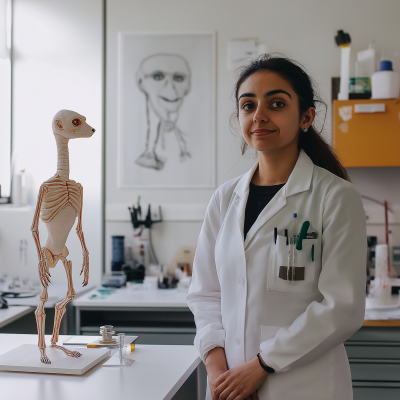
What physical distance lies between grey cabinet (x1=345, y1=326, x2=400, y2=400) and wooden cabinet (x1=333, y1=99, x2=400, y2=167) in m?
0.99

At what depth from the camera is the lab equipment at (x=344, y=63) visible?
2.62 metres

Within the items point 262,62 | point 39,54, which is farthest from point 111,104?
point 262,62

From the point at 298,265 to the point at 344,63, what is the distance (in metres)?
1.94

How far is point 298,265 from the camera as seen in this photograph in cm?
116

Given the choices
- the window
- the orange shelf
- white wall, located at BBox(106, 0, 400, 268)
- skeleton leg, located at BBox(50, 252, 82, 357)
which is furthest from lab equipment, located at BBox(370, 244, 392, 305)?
the window

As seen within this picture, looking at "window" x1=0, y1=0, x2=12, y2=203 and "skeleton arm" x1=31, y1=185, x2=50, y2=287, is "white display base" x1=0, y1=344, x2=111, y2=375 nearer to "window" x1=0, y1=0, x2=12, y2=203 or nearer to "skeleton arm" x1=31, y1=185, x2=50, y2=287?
"skeleton arm" x1=31, y1=185, x2=50, y2=287

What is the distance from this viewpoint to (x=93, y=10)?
2934 mm

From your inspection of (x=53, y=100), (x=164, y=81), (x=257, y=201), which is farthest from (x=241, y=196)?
(x=53, y=100)

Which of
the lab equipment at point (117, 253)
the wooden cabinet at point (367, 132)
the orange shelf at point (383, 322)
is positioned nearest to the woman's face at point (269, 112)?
the orange shelf at point (383, 322)

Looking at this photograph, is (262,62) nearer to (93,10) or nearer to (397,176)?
(397,176)

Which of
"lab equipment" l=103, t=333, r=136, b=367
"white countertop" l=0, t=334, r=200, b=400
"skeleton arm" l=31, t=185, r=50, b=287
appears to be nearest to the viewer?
"white countertop" l=0, t=334, r=200, b=400

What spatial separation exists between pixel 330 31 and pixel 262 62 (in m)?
1.76

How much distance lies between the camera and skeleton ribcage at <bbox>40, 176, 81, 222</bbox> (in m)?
1.21

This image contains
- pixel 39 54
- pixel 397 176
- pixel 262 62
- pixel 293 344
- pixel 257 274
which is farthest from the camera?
pixel 39 54
